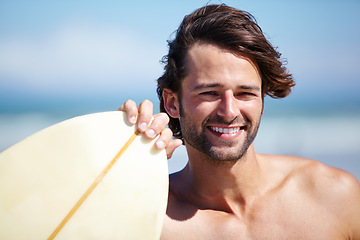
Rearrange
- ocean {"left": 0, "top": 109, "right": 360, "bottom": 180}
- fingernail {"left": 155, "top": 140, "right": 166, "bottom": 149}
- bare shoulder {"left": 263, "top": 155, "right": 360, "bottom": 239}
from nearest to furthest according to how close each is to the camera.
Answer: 1. fingernail {"left": 155, "top": 140, "right": 166, "bottom": 149}
2. bare shoulder {"left": 263, "top": 155, "right": 360, "bottom": 239}
3. ocean {"left": 0, "top": 109, "right": 360, "bottom": 180}

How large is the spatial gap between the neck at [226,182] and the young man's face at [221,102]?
0.52 ft

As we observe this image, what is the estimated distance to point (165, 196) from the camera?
2092 millimetres

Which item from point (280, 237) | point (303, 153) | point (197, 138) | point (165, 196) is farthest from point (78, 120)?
point (303, 153)

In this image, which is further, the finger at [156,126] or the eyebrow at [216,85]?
the eyebrow at [216,85]

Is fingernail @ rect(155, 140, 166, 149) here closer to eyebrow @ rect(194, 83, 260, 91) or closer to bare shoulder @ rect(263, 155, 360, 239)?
eyebrow @ rect(194, 83, 260, 91)

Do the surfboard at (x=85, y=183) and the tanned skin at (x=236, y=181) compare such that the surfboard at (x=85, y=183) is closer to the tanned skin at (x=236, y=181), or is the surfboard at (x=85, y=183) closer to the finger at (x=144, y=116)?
the finger at (x=144, y=116)

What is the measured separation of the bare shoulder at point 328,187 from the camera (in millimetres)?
2615

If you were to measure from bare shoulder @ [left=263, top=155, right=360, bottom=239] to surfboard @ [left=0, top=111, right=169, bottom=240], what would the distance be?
120 cm

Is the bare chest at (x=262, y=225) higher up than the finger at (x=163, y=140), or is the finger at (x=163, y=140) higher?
the finger at (x=163, y=140)

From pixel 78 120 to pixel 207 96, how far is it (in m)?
0.85

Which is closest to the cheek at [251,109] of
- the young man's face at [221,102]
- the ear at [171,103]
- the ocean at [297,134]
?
the young man's face at [221,102]

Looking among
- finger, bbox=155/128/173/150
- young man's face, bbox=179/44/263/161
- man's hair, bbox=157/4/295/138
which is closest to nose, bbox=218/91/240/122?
young man's face, bbox=179/44/263/161

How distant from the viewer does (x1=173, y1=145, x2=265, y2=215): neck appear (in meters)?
2.67

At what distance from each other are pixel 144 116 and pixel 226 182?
96 centimetres
